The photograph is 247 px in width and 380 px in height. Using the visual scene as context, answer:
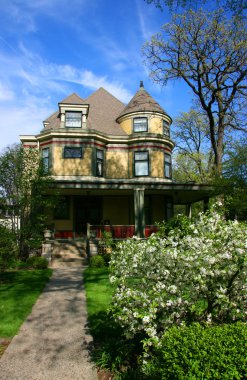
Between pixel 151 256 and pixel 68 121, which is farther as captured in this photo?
pixel 68 121

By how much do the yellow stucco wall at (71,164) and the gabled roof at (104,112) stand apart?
8.13 ft

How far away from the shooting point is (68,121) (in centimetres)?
2147

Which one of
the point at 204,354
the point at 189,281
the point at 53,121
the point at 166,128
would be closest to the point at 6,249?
the point at 189,281

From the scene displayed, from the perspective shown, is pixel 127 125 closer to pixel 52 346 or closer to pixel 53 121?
pixel 53 121

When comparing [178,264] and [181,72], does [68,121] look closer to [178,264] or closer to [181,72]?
[181,72]

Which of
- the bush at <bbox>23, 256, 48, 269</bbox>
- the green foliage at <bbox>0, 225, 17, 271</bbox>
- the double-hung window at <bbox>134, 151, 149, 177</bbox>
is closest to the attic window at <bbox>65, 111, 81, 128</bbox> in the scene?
the double-hung window at <bbox>134, 151, 149, 177</bbox>

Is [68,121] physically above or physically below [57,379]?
above

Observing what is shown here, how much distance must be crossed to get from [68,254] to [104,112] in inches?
499

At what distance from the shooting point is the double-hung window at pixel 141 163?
22.2 meters

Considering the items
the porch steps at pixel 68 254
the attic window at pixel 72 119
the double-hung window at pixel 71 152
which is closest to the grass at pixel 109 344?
the porch steps at pixel 68 254

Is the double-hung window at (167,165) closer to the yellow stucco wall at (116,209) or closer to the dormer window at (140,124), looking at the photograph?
the dormer window at (140,124)

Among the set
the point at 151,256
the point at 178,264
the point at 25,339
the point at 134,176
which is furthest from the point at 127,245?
the point at 134,176

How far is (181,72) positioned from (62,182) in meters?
11.5

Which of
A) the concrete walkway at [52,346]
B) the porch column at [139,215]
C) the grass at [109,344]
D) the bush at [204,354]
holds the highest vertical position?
the porch column at [139,215]
